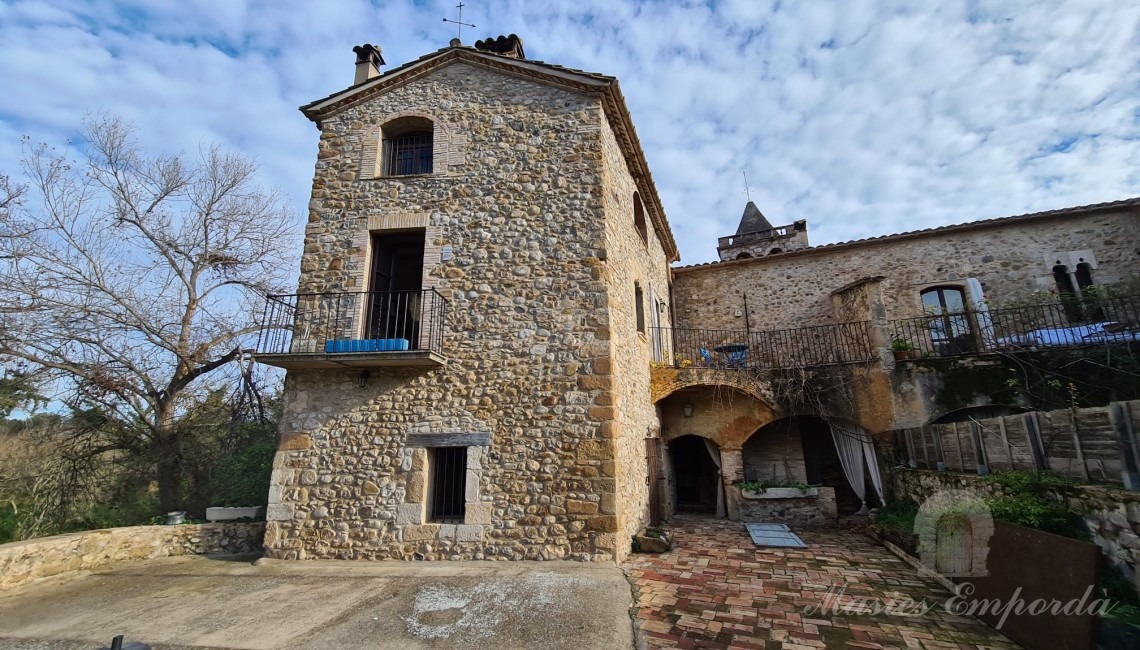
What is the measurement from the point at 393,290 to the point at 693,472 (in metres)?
9.75

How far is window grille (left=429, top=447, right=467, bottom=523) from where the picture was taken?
661 centimetres

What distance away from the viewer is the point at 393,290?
7863 mm

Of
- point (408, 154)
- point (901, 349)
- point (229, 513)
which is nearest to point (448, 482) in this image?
point (229, 513)

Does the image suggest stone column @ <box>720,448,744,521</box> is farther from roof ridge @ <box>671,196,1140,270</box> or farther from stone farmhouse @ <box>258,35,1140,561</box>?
roof ridge @ <box>671,196,1140,270</box>

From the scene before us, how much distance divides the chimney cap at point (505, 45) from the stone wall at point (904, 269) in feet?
26.8

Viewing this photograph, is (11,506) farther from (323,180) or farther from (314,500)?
(323,180)

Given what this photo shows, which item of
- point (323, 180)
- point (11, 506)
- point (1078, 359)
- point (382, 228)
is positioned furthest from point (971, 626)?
point (11, 506)

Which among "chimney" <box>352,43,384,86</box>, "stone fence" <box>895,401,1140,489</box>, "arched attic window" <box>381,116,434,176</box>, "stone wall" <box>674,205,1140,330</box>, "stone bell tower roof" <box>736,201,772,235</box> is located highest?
"stone bell tower roof" <box>736,201,772,235</box>

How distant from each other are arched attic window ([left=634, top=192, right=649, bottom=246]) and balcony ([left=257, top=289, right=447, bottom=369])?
561cm

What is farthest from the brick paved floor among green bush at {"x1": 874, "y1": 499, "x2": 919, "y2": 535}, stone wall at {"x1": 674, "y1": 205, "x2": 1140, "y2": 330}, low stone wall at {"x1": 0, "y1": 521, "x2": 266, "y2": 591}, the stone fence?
low stone wall at {"x1": 0, "y1": 521, "x2": 266, "y2": 591}

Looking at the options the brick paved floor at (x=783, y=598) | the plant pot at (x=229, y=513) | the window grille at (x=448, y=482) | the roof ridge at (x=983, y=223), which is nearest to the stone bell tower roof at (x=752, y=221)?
the roof ridge at (x=983, y=223)

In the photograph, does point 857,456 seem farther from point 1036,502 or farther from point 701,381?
point 1036,502

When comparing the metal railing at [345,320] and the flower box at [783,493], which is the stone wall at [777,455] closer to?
the flower box at [783,493]

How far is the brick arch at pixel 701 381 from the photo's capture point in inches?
A: 390
